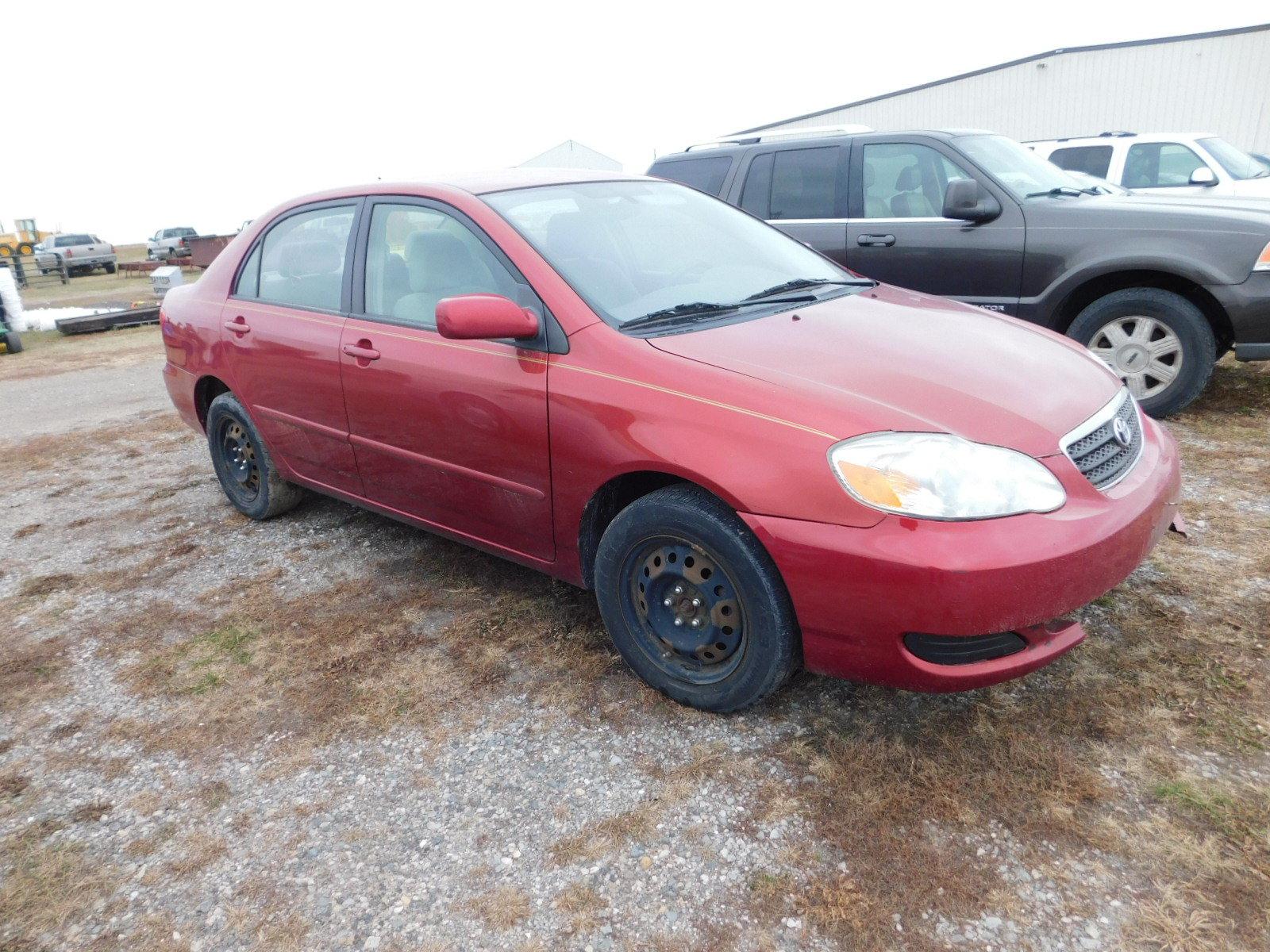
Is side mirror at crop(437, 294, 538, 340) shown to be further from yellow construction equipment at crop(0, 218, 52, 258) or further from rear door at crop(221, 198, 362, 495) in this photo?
yellow construction equipment at crop(0, 218, 52, 258)

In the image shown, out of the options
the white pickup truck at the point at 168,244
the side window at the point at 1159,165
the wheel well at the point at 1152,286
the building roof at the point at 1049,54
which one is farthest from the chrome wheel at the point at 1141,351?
the white pickup truck at the point at 168,244

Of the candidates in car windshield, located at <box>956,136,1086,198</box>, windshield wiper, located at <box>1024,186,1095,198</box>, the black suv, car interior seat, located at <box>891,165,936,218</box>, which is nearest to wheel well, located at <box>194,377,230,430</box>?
the black suv

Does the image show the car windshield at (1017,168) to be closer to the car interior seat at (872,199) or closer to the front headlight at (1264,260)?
the car interior seat at (872,199)

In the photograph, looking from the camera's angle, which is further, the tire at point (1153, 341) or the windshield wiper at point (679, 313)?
the tire at point (1153, 341)

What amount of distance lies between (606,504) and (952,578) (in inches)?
43.1

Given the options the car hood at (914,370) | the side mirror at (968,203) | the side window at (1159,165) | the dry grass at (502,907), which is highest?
the side window at (1159,165)

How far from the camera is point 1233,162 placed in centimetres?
934

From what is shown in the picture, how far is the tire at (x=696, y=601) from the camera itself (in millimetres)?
2332

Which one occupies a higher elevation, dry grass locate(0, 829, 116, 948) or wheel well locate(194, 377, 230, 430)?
wheel well locate(194, 377, 230, 430)

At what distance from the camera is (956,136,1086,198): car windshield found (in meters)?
5.38

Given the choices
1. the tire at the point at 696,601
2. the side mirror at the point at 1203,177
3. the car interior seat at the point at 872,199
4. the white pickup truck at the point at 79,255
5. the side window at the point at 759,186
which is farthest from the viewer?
the white pickup truck at the point at 79,255

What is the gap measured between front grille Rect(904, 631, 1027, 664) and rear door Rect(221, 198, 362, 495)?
7.73ft

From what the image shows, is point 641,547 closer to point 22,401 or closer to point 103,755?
point 103,755

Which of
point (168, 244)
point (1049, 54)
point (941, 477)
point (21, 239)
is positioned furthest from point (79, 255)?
point (941, 477)
